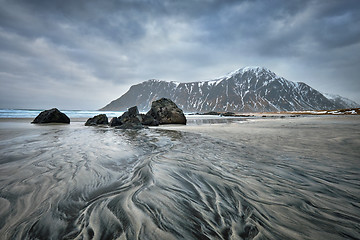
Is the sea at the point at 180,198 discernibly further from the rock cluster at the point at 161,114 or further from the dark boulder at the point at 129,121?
the rock cluster at the point at 161,114

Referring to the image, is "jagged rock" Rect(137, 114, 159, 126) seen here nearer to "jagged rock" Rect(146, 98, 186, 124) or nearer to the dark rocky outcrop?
the dark rocky outcrop

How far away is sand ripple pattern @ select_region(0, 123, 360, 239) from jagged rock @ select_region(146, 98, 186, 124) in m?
12.5

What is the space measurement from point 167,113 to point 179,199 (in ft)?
46.7

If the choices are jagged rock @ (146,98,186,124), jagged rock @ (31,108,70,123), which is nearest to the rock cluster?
jagged rock @ (146,98,186,124)

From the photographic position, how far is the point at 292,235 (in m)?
1.28

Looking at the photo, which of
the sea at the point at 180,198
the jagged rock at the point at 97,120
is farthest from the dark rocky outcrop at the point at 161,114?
the sea at the point at 180,198

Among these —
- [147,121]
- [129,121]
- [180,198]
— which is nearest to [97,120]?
[129,121]

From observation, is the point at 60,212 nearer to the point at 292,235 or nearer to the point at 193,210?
the point at 193,210

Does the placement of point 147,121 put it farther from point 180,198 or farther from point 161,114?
point 180,198

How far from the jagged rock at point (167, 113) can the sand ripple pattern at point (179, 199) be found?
12.5 meters

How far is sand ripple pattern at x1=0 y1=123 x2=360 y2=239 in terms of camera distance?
1.31 metres

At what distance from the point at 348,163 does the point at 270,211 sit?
2.76 m

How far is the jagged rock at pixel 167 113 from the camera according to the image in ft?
51.5

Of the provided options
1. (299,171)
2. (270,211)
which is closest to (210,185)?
(270,211)
